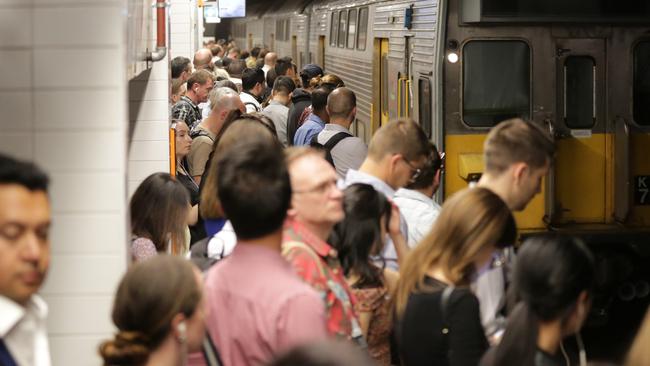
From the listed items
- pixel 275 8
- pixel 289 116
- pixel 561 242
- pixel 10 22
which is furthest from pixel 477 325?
pixel 275 8

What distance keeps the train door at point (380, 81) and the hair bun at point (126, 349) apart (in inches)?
397

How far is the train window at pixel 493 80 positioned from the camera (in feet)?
31.7

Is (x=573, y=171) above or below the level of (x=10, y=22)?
below

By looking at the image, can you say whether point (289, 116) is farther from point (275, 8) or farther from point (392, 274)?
point (275, 8)

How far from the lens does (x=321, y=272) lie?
4234 millimetres

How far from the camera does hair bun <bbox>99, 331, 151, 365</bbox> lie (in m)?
3.17

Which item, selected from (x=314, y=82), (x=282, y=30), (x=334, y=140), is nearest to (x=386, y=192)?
(x=334, y=140)

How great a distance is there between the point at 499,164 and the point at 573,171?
15.5 feet

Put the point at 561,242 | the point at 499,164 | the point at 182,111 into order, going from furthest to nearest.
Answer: the point at 182,111 → the point at 499,164 → the point at 561,242

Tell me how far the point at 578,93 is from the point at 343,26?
7.82m

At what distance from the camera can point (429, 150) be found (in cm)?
584

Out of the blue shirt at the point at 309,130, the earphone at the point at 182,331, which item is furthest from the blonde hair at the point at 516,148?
the blue shirt at the point at 309,130

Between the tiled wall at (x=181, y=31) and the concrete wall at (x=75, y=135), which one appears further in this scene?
the tiled wall at (x=181, y=31)

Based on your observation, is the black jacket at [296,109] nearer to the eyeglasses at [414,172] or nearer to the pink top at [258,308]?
the eyeglasses at [414,172]
